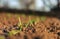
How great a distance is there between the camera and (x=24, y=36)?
3.94 ft

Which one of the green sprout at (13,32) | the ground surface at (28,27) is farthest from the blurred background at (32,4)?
the green sprout at (13,32)

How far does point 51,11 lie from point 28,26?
26cm

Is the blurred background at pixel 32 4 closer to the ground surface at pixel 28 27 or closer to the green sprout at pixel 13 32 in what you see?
the ground surface at pixel 28 27

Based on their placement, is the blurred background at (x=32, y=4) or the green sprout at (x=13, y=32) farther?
the blurred background at (x=32, y=4)

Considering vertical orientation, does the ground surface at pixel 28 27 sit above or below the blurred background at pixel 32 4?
below

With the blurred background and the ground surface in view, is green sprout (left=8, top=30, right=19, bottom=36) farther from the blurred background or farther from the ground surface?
the blurred background

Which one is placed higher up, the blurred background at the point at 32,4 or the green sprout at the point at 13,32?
the blurred background at the point at 32,4

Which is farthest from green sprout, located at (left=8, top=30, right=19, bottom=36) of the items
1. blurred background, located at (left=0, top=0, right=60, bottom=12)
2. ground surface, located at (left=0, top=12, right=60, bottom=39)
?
blurred background, located at (left=0, top=0, right=60, bottom=12)

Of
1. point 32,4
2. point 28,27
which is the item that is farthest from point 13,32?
point 32,4

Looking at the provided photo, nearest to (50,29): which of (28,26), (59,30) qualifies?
(59,30)

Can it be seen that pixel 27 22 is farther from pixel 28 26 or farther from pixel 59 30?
pixel 59 30

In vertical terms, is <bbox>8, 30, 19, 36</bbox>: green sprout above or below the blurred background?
below

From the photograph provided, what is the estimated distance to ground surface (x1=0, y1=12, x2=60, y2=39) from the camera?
47.0 inches

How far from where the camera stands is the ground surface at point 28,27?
1.19 m
